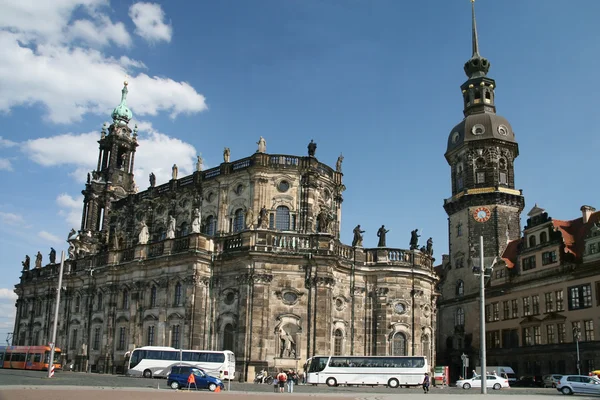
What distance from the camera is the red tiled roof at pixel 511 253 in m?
66.6

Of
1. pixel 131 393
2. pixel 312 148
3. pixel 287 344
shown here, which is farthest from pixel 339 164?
pixel 131 393

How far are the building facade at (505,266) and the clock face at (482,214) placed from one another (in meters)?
0.11

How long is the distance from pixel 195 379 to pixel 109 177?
4027cm

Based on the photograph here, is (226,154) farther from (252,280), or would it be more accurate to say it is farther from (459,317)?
(459,317)

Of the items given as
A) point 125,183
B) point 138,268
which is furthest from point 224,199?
point 125,183

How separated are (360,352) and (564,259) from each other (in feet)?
77.6

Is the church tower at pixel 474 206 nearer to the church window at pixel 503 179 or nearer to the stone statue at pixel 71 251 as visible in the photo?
the church window at pixel 503 179

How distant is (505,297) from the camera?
6619cm

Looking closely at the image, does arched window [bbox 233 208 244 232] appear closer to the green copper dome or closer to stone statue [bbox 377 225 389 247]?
stone statue [bbox 377 225 389 247]

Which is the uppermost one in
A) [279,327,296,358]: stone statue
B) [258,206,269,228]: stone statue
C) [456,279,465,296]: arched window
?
[258,206,269,228]: stone statue

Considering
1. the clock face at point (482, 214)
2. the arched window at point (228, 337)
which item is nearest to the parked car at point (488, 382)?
the arched window at point (228, 337)

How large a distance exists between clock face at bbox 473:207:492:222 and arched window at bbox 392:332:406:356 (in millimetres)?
26548

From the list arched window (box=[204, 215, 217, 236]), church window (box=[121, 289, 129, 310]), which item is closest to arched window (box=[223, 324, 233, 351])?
arched window (box=[204, 215, 217, 236])

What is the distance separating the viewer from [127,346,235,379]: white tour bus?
1606 inches
